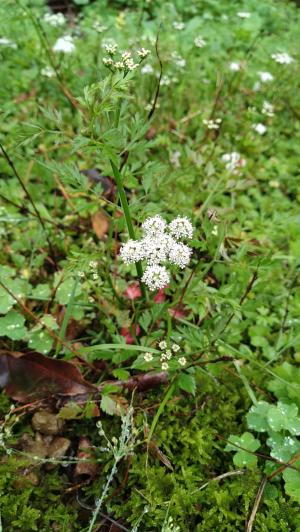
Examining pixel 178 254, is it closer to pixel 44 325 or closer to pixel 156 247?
pixel 156 247

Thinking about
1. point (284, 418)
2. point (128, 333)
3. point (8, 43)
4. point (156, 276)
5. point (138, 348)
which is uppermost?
point (8, 43)

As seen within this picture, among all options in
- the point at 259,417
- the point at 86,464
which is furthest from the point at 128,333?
the point at 259,417

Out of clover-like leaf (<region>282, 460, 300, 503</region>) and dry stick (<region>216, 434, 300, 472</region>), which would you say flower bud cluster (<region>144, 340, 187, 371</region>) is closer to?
dry stick (<region>216, 434, 300, 472</region>)

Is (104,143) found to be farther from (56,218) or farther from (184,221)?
(56,218)

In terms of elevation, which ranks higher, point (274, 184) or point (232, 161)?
point (232, 161)

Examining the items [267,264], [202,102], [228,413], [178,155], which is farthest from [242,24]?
[228,413]

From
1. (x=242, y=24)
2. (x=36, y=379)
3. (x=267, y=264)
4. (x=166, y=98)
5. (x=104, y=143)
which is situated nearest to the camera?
(x=104, y=143)

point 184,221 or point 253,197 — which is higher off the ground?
point 184,221
